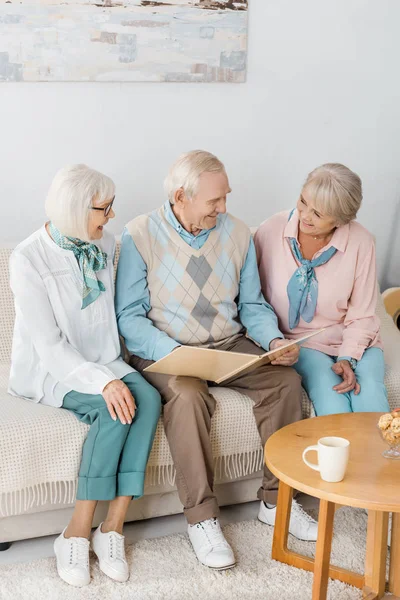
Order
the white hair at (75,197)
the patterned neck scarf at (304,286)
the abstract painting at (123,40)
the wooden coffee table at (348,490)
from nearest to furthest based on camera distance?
the wooden coffee table at (348,490), the white hair at (75,197), the patterned neck scarf at (304,286), the abstract painting at (123,40)

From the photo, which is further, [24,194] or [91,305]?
[24,194]

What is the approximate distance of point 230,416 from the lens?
2270 millimetres

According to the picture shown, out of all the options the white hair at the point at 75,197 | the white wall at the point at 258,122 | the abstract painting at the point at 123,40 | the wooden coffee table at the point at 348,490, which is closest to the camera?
the wooden coffee table at the point at 348,490

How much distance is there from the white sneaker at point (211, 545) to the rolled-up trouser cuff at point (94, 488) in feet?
0.87

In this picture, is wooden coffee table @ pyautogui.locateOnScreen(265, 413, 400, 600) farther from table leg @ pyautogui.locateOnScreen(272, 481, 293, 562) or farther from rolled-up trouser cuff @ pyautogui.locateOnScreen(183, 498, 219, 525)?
rolled-up trouser cuff @ pyautogui.locateOnScreen(183, 498, 219, 525)

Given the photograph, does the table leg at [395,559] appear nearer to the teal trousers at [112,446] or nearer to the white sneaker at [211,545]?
the white sneaker at [211,545]

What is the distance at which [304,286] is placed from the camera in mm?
2498

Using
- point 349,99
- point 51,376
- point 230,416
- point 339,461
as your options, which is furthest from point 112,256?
point 349,99

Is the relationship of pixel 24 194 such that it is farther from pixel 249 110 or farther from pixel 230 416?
pixel 230 416

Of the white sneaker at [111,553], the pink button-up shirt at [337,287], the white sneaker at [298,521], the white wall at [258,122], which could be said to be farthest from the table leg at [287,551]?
the white wall at [258,122]

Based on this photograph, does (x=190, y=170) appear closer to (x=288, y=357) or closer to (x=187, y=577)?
(x=288, y=357)

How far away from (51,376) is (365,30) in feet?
6.29

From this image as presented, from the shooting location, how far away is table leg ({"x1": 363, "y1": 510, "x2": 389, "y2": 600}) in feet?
5.96

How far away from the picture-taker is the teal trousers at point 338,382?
2.31 m
